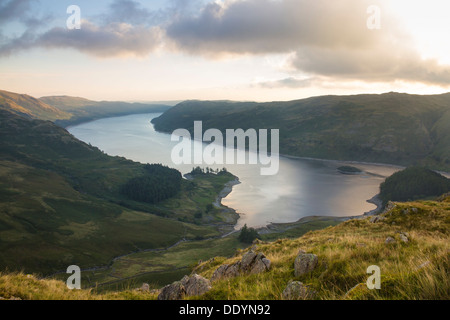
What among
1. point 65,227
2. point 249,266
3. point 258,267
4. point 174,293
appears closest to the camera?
point 174,293

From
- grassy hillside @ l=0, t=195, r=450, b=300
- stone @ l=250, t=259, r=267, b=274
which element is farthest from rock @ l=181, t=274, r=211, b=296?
stone @ l=250, t=259, r=267, b=274

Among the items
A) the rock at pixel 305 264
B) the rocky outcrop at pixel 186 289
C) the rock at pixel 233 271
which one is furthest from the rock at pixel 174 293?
the rock at pixel 305 264

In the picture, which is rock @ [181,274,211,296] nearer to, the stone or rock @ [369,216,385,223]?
the stone

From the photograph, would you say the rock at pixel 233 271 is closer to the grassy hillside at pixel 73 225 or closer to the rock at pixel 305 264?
the rock at pixel 305 264

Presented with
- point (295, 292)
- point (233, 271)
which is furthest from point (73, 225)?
point (295, 292)

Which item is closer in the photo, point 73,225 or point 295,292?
point 295,292

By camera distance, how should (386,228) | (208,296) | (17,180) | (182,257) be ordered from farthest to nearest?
(17,180), (182,257), (386,228), (208,296)

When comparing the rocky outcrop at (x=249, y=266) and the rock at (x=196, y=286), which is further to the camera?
the rocky outcrop at (x=249, y=266)

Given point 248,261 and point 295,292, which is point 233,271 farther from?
point 295,292
